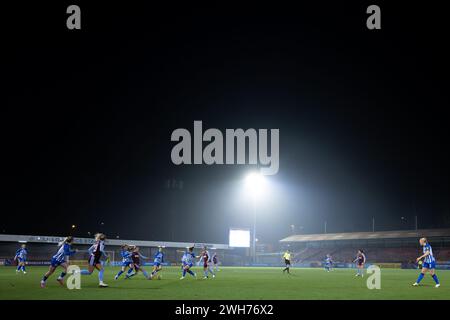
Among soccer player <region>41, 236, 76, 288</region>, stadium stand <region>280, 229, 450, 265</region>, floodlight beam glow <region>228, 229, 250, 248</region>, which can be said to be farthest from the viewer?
floodlight beam glow <region>228, 229, 250, 248</region>

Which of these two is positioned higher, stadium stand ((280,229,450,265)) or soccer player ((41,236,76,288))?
soccer player ((41,236,76,288))

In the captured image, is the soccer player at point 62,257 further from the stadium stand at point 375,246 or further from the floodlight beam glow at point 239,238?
the floodlight beam glow at point 239,238

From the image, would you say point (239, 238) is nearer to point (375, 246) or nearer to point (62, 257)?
point (375, 246)

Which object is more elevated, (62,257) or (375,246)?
(62,257)

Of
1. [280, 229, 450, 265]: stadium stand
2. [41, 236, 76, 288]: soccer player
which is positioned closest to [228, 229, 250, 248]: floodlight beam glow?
[280, 229, 450, 265]: stadium stand

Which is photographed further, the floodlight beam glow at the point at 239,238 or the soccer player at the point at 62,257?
the floodlight beam glow at the point at 239,238

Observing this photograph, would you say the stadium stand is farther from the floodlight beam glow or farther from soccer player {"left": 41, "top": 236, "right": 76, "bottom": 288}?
soccer player {"left": 41, "top": 236, "right": 76, "bottom": 288}

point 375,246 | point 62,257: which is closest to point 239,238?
point 375,246

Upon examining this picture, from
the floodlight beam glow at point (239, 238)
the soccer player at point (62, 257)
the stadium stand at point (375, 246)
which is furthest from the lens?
the floodlight beam glow at point (239, 238)

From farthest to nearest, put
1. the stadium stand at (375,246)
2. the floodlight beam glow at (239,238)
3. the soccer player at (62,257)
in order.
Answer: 1. the floodlight beam glow at (239,238)
2. the stadium stand at (375,246)
3. the soccer player at (62,257)

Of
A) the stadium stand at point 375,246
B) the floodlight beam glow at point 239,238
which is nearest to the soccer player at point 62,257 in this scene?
the stadium stand at point 375,246

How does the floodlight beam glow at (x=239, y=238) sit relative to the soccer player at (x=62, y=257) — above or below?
below

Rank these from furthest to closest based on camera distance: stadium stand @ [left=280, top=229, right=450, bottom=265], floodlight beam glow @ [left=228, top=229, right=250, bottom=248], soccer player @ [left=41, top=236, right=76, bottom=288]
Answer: floodlight beam glow @ [left=228, top=229, right=250, bottom=248] < stadium stand @ [left=280, top=229, right=450, bottom=265] < soccer player @ [left=41, top=236, right=76, bottom=288]
